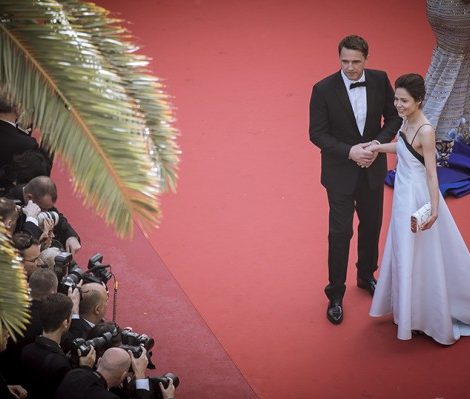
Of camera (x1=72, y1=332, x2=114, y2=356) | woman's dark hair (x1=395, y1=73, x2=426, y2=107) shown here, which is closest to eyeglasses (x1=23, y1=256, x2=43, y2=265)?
camera (x1=72, y1=332, x2=114, y2=356)

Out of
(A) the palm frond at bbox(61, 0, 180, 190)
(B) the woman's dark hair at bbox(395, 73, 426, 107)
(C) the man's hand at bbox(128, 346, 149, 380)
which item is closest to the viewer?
(A) the palm frond at bbox(61, 0, 180, 190)

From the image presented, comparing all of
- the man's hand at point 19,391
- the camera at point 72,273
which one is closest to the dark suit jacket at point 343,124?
the camera at point 72,273

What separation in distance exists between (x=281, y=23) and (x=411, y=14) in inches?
57.7

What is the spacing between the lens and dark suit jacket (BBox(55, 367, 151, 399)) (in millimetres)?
4551

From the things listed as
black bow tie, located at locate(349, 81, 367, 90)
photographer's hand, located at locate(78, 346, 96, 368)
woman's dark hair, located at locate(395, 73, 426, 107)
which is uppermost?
woman's dark hair, located at locate(395, 73, 426, 107)

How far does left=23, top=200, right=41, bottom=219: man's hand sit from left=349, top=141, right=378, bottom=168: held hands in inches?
79.9

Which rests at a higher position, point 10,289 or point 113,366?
point 10,289

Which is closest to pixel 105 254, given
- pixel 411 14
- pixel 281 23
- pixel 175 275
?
pixel 175 275

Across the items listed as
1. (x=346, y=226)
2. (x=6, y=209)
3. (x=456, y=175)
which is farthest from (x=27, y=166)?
(x=456, y=175)

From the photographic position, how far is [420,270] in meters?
6.11

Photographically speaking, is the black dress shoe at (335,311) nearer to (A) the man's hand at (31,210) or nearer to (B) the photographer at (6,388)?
(A) the man's hand at (31,210)

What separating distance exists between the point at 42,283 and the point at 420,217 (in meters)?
2.30

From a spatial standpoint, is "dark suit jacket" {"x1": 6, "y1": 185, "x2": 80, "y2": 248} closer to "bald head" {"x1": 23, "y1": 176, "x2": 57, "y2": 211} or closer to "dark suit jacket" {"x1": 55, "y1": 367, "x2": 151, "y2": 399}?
"bald head" {"x1": 23, "y1": 176, "x2": 57, "y2": 211}

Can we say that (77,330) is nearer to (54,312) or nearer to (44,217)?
(54,312)
